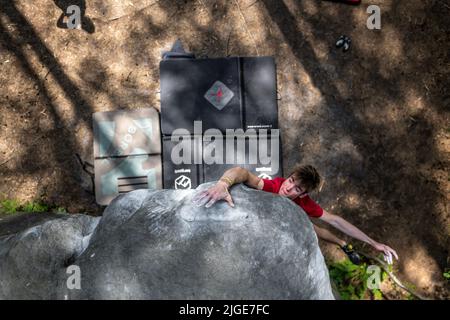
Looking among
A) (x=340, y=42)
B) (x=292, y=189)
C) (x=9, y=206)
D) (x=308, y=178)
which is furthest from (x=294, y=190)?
(x=9, y=206)

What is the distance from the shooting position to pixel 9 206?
4.28 m

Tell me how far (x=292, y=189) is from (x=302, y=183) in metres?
0.12

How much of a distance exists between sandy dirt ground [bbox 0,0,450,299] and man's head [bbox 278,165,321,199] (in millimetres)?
1292

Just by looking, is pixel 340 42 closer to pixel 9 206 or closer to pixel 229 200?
pixel 229 200

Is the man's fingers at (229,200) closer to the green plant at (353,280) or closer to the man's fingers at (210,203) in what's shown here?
the man's fingers at (210,203)

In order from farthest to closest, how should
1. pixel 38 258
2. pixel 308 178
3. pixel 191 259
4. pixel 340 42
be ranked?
pixel 340 42 < pixel 308 178 < pixel 38 258 < pixel 191 259

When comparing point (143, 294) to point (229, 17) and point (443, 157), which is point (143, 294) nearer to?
point (229, 17)

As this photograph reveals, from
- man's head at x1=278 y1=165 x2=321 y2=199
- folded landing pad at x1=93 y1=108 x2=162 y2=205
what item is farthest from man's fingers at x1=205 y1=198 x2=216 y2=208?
folded landing pad at x1=93 y1=108 x2=162 y2=205

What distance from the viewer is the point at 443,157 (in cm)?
442

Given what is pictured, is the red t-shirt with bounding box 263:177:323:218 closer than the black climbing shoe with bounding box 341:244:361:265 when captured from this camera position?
Yes

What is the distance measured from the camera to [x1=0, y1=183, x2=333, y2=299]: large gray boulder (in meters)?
2.20

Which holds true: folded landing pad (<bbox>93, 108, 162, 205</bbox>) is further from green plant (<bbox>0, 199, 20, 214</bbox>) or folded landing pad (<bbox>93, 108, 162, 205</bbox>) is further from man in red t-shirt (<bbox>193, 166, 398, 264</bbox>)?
man in red t-shirt (<bbox>193, 166, 398, 264</bbox>)

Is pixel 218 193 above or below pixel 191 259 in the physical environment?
above

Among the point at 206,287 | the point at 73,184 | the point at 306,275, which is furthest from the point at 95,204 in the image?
the point at 306,275
